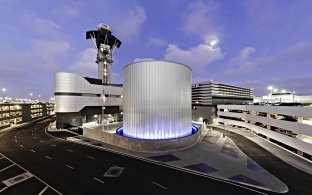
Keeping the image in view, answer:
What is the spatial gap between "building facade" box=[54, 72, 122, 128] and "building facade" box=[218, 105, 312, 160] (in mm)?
44291

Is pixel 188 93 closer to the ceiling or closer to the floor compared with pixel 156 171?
closer to the ceiling

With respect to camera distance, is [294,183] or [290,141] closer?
[294,183]

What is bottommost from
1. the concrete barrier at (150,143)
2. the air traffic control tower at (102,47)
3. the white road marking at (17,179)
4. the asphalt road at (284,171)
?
the asphalt road at (284,171)

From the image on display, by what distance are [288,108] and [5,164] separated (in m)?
48.5

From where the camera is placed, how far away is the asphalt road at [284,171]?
18.1 meters

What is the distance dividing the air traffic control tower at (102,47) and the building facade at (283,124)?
67514 millimetres

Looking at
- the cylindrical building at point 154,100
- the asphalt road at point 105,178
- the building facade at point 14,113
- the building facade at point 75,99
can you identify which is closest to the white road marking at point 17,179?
the asphalt road at point 105,178

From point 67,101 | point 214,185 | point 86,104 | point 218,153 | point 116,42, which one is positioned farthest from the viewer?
point 116,42

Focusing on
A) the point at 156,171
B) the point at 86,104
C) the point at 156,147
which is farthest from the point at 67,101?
the point at 156,171

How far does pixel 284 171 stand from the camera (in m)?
22.5

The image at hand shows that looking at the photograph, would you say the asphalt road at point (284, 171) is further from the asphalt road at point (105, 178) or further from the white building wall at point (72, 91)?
the white building wall at point (72, 91)

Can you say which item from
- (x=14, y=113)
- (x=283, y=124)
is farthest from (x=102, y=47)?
(x=283, y=124)

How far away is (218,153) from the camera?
29625 millimetres

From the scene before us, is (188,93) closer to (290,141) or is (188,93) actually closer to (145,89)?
(145,89)
